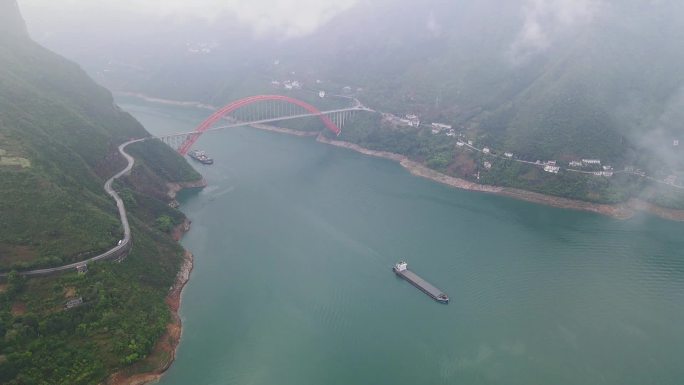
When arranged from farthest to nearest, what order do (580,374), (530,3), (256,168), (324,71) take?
1. (324,71)
2. (530,3)
3. (256,168)
4. (580,374)

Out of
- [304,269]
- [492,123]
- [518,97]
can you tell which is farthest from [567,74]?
[304,269]

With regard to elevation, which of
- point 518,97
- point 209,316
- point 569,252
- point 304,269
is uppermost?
point 518,97

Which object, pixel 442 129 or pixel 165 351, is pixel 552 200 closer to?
pixel 442 129

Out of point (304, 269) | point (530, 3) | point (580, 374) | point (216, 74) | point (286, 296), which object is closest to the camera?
point (580, 374)

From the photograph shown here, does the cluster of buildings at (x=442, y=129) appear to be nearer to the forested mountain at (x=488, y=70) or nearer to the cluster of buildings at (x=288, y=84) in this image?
the forested mountain at (x=488, y=70)

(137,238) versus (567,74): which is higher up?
(567,74)

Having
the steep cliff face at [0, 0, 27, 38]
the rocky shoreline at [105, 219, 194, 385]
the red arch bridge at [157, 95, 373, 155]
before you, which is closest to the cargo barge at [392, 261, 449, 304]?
the rocky shoreline at [105, 219, 194, 385]

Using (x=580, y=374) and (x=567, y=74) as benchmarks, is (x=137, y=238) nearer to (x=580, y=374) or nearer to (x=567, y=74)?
(x=580, y=374)
